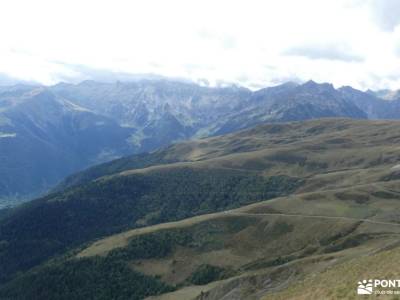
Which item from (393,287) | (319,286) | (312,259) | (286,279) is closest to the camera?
(393,287)

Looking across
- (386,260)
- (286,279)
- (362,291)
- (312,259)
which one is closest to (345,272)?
(386,260)

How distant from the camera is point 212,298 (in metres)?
159

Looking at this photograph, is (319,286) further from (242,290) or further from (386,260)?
(242,290)

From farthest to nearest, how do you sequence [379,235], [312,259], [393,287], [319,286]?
[379,235] < [312,259] < [319,286] < [393,287]

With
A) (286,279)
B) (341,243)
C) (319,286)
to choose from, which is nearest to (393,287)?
(319,286)

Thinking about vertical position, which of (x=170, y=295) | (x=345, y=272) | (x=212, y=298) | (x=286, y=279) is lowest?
(x=170, y=295)

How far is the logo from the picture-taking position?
65.3 meters

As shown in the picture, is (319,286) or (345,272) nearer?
(319,286)

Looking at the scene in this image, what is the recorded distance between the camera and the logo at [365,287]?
65.3 m

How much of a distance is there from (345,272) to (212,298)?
7976 centimetres

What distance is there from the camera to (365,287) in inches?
2655

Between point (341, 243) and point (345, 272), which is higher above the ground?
point (345, 272)

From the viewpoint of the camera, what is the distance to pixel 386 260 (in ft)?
276

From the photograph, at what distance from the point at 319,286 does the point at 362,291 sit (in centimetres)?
1544
